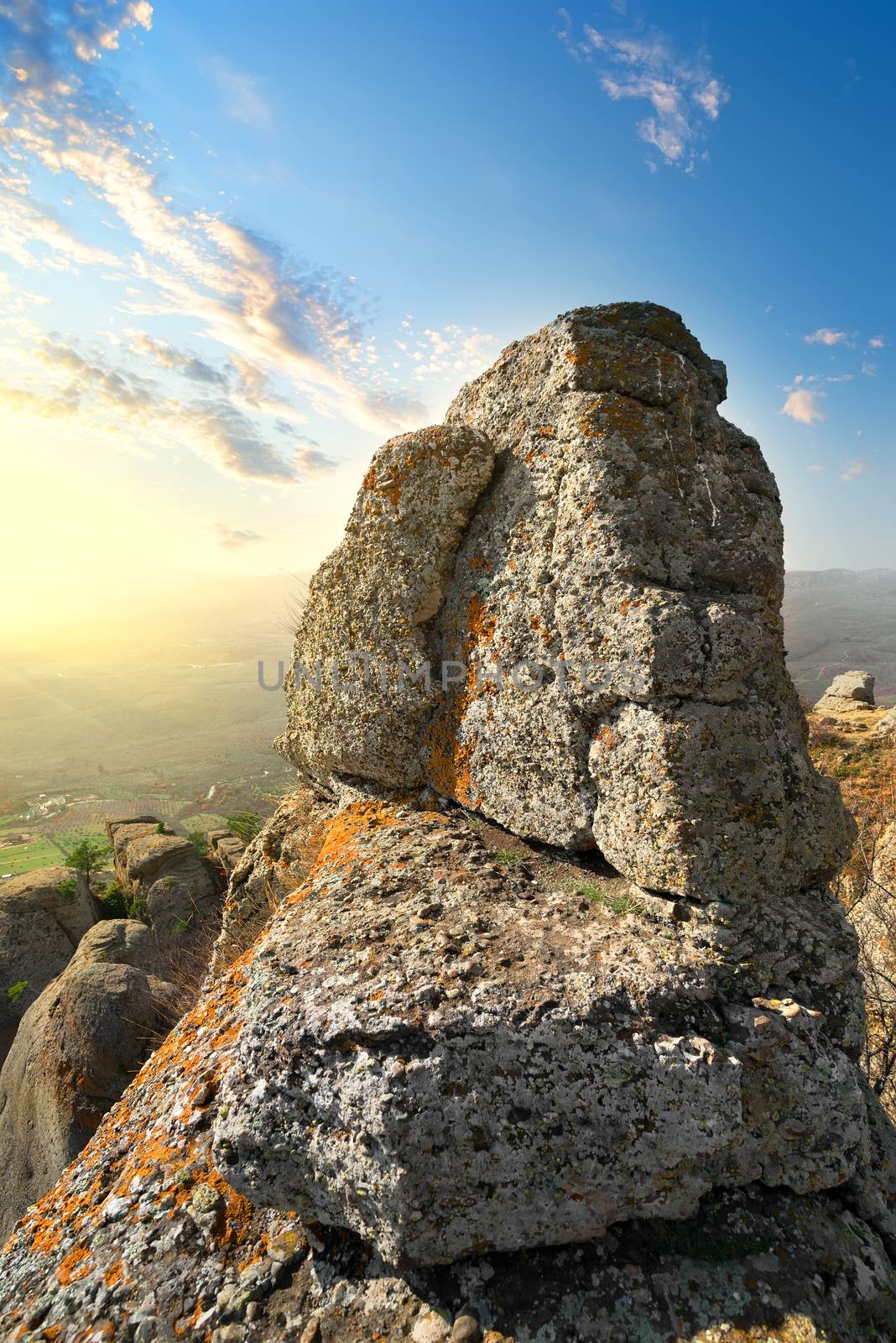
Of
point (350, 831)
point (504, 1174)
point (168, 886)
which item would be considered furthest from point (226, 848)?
point (504, 1174)

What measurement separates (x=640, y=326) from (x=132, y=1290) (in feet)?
18.6

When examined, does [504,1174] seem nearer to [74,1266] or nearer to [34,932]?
[74,1266]

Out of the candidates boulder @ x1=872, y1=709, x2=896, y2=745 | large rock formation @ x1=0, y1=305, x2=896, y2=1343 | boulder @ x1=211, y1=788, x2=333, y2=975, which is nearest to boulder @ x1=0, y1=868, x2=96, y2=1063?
boulder @ x1=211, y1=788, x2=333, y2=975

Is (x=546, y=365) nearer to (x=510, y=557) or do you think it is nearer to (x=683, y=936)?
(x=510, y=557)

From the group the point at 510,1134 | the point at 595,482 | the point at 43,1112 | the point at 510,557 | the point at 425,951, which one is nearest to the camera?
the point at 510,1134

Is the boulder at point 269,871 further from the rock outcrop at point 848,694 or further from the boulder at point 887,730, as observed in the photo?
the rock outcrop at point 848,694

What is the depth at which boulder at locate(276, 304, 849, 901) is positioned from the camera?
3020 millimetres

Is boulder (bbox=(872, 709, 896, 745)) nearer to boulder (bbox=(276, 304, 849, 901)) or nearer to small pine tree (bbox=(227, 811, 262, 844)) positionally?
boulder (bbox=(276, 304, 849, 901))

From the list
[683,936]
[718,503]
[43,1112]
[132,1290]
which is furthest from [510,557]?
[43,1112]

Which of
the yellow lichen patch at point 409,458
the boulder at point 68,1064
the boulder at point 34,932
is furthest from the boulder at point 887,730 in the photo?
the boulder at point 34,932

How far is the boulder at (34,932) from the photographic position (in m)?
14.9

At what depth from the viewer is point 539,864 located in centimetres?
357

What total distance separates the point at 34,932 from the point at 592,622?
60.9ft

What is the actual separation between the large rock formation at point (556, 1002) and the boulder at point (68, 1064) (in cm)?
588
